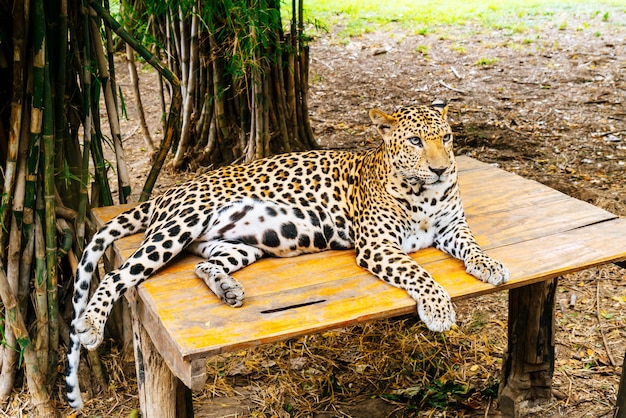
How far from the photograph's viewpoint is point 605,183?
6.40m

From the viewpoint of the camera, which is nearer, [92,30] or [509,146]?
[92,30]

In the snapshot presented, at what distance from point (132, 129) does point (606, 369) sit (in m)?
5.68

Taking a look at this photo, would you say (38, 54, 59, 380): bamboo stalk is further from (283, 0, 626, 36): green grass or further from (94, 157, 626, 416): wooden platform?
(283, 0, 626, 36): green grass

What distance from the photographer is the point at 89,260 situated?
3506 millimetres

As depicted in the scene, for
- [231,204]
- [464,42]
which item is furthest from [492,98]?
[231,204]

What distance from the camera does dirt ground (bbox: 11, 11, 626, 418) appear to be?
430cm

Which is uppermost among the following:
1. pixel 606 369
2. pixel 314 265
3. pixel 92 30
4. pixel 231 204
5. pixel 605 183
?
pixel 92 30

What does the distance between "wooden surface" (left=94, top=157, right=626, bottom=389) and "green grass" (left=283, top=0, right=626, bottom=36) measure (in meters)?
7.48

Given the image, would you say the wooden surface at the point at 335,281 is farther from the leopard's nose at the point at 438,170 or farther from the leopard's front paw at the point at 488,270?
the leopard's nose at the point at 438,170

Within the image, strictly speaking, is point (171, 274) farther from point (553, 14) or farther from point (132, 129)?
point (553, 14)

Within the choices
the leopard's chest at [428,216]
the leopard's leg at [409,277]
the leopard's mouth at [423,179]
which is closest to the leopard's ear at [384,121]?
the leopard's mouth at [423,179]

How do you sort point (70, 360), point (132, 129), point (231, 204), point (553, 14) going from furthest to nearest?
point (553, 14), point (132, 129), point (231, 204), point (70, 360)

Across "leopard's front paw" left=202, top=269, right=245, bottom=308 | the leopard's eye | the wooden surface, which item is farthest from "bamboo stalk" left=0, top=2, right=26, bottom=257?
the leopard's eye

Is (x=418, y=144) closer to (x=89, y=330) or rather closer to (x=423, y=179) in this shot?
(x=423, y=179)
